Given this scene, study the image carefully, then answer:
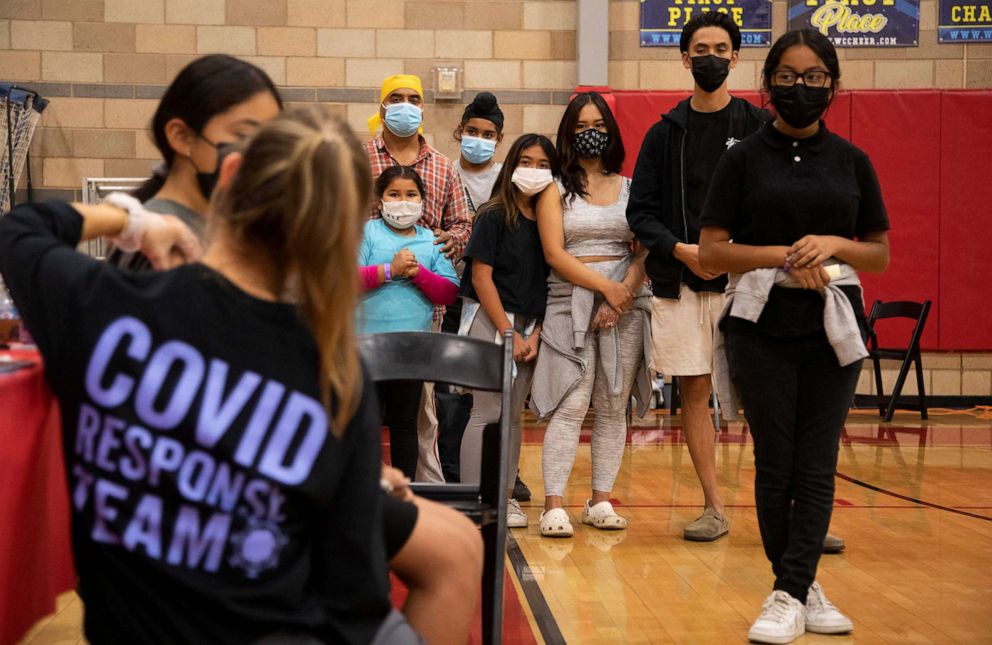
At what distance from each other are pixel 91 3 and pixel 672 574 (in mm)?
6522

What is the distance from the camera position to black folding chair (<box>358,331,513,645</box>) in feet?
7.35

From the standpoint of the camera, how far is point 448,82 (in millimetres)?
8055

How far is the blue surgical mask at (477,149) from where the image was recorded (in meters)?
4.98

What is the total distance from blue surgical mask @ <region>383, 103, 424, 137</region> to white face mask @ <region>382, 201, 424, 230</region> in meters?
0.64

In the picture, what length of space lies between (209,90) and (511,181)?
2.38 metres

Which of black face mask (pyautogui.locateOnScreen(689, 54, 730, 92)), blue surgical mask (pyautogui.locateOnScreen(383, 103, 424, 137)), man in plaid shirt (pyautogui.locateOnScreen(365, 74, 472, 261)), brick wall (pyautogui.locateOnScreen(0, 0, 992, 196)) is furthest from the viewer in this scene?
brick wall (pyautogui.locateOnScreen(0, 0, 992, 196))

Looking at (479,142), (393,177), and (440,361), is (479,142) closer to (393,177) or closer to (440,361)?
(393,177)

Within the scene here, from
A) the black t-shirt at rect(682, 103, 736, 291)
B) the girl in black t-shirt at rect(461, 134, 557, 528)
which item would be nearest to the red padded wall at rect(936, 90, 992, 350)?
the black t-shirt at rect(682, 103, 736, 291)

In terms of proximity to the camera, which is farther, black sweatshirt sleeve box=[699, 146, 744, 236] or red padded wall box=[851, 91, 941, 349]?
red padded wall box=[851, 91, 941, 349]

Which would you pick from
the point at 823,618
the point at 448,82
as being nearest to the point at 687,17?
the point at 448,82

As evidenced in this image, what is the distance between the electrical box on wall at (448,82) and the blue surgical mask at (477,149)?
3.12 metres

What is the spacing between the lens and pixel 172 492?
1.26m

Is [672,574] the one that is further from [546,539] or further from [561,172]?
[561,172]

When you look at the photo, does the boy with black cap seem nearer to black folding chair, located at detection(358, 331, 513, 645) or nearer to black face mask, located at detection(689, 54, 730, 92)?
black face mask, located at detection(689, 54, 730, 92)
